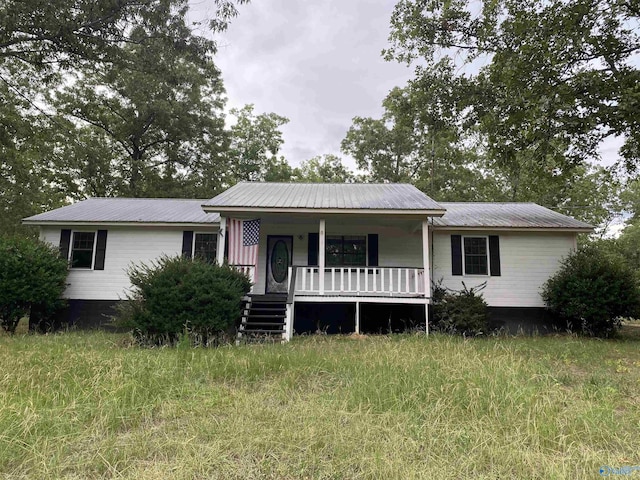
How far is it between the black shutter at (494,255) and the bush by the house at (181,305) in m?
8.07

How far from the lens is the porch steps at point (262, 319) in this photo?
8.34m

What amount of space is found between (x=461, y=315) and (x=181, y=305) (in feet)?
23.9

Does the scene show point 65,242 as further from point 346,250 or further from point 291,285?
point 346,250

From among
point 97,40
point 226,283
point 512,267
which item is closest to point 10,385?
point 226,283

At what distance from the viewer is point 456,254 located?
1123 centimetres

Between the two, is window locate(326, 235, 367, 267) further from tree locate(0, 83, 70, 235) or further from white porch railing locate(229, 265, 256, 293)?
tree locate(0, 83, 70, 235)

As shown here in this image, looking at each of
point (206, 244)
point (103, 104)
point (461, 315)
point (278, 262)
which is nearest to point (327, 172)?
point (103, 104)

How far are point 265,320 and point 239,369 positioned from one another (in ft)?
15.1

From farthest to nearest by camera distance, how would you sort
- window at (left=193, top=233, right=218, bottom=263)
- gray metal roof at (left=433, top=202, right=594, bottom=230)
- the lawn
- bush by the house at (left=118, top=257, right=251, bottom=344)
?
1. window at (left=193, top=233, right=218, bottom=263)
2. gray metal roof at (left=433, top=202, right=594, bottom=230)
3. bush by the house at (left=118, top=257, right=251, bottom=344)
4. the lawn

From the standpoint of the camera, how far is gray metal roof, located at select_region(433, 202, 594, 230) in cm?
1086

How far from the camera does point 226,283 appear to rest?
319 inches

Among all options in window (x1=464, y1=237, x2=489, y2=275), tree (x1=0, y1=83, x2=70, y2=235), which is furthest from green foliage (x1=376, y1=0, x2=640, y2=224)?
tree (x1=0, y1=83, x2=70, y2=235)

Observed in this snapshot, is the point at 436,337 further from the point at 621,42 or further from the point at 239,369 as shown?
the point at 621,42

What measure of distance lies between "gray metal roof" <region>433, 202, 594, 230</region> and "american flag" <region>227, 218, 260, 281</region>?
19.1 feet
